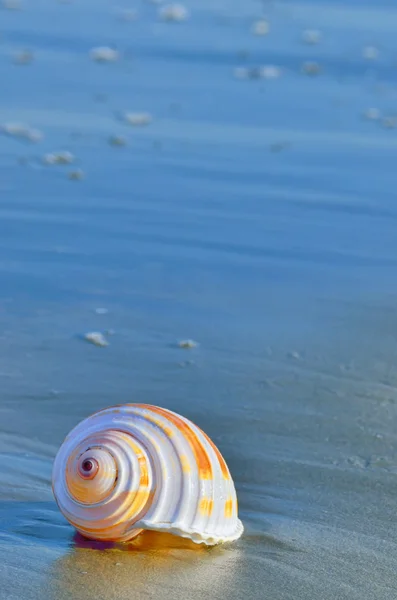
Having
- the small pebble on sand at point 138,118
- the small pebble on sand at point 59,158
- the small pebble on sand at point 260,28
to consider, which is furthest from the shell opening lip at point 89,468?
the small pebble on sand at point 260,28

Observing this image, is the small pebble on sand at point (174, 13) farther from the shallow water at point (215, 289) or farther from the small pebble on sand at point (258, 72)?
the small pebble on sand at point (258, 72)

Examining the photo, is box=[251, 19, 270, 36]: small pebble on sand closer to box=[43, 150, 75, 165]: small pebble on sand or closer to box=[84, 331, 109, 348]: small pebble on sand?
box=[43, 150, 75, 165]: small pebble on sand

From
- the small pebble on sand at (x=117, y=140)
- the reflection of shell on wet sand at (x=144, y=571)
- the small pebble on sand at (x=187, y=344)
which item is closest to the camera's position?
the reflection of shell on wet sand at (x=144, y=571)

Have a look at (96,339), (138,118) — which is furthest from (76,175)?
(96,339)

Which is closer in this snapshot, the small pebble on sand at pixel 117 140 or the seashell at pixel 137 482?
the seashell at pixel 137 482

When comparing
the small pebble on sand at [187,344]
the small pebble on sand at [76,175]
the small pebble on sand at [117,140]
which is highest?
the small pebble on sand at [117,140]

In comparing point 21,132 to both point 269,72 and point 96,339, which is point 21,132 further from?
point 96,339

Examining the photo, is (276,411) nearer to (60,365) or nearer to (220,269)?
(60,365)

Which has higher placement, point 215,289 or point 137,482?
point 137,482
